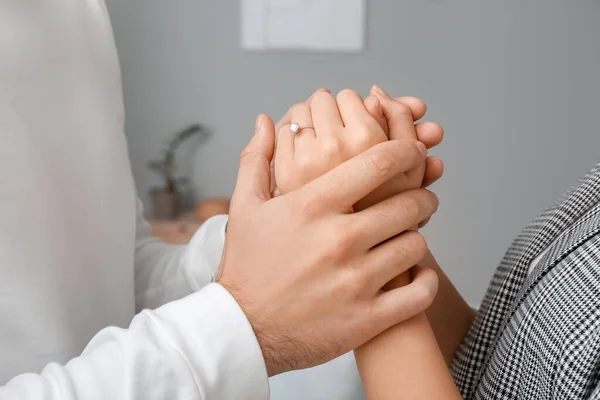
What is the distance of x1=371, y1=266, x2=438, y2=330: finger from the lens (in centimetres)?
60

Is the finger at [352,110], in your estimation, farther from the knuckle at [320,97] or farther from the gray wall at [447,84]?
the gray wall at [447,84]

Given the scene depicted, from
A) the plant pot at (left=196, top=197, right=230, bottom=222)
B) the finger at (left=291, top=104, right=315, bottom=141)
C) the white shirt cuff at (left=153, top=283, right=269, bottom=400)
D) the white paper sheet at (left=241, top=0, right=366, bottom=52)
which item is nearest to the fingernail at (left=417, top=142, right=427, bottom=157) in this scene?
the finger at (left=291, top=104, right=315, bottom=141)

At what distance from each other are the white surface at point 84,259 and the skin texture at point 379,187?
139 millimetres

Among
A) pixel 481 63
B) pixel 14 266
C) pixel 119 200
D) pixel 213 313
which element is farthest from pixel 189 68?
pixel 213 313

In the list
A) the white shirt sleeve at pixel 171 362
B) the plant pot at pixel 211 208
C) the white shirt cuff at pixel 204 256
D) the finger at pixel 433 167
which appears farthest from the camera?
the plant pot at pixel 211 208

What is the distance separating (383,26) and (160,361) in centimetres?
249

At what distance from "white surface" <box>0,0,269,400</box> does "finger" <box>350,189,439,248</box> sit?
146 millimetres

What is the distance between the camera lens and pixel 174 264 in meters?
0.98

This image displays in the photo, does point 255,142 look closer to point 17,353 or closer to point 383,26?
point 17,353

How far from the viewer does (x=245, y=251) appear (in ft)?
1.98

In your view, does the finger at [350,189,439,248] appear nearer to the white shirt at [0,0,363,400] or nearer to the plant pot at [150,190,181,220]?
the white shirt at [0,0,363,400]

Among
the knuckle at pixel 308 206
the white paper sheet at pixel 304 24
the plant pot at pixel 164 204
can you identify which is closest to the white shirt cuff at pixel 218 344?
the knuckle at pixel 308 206

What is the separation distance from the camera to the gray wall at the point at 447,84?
2.75 metres

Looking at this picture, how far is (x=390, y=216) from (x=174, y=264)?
482 millimetres
